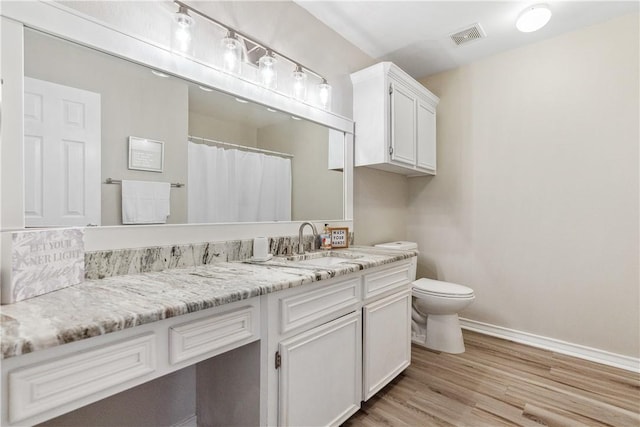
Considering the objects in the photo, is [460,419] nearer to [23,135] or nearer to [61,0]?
[23,135]

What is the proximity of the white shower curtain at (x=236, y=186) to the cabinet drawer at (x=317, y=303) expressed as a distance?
658 millimetres

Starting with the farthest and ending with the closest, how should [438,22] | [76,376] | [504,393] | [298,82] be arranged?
1. [438,22]
2. [298,82]
3. [504,393]
4. [76,376]

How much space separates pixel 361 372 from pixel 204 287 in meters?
1.00

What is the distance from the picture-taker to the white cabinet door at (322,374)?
1188 mm

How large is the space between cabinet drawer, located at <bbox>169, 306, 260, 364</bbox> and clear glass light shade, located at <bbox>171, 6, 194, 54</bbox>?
1.23 metres

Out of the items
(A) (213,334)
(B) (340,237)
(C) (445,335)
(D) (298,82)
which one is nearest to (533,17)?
(D) (298,82)

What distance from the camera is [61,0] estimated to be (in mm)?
1132

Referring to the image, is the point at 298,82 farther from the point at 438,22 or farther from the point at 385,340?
the point at 385,340

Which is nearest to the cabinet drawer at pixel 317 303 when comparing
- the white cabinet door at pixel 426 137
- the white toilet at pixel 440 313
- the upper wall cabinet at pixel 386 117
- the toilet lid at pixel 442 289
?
the white toilet at pixel 440 313

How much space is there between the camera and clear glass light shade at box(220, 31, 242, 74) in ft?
5.19

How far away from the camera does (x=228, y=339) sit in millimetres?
1009

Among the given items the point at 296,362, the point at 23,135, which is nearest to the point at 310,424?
the point at 296,362

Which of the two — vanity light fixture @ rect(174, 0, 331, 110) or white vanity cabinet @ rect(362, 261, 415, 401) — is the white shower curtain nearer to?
vanity light fixture @ rect(174, 0, 331, 110)

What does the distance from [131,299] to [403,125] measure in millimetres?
2230
